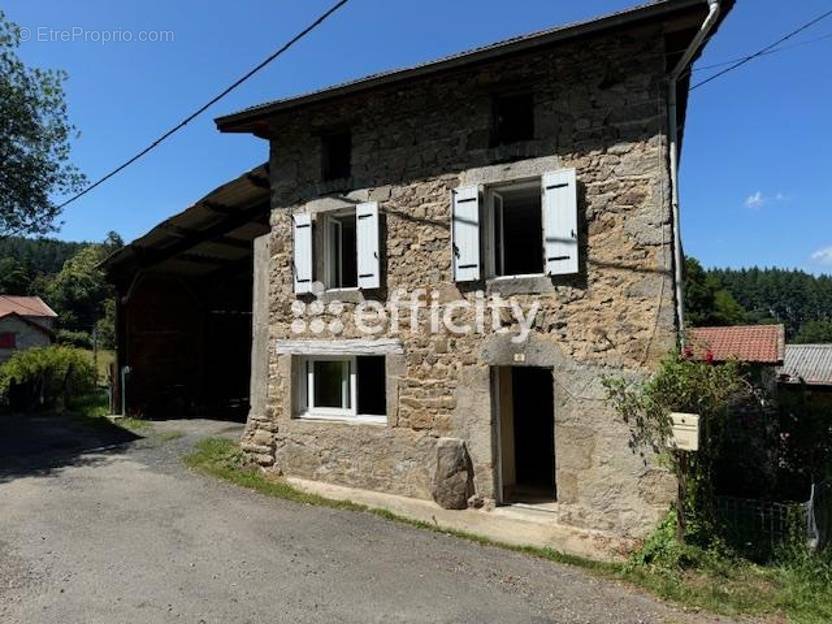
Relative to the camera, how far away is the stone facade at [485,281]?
6387mm

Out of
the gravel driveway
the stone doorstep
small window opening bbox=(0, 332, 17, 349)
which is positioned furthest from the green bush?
small window opening bbox=(0, 332, 17, 349)

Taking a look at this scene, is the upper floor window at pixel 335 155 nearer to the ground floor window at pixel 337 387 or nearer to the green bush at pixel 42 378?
the ground floor window at pixel 337 387

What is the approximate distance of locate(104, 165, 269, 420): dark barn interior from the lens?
43.9 feet

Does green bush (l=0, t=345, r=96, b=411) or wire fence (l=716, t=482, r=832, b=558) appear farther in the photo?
green bush (l=0, t=345, r=96, b=411)

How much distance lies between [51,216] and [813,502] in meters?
20.1

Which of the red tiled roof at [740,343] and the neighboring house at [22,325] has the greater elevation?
the neighboring house at [22,325]

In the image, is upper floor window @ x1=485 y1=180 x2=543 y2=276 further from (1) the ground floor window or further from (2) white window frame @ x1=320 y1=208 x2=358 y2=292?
(1) the ground floor window

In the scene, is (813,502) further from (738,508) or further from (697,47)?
(697,47)

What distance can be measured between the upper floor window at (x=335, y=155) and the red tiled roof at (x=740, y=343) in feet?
18.7

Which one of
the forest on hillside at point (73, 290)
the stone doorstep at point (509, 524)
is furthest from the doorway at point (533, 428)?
the forest on hillside at point (73, 290)

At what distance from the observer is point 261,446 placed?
9148 mm

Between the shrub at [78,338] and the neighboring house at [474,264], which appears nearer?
the neighboring house at [474,264]
